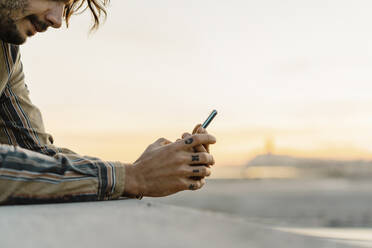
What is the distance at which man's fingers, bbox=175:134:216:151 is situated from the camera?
4.83ft

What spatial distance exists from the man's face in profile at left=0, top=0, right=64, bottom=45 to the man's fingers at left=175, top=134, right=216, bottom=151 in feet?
1.80

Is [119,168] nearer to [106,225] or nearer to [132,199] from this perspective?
[132,199]

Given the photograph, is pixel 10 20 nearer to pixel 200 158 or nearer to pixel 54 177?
pixel 54 177

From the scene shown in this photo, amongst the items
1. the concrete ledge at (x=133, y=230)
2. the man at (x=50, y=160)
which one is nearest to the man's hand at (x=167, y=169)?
the man at (x=50, y=160)

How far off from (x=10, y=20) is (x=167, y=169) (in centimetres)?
67

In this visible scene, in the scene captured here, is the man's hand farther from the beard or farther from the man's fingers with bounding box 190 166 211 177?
the beard

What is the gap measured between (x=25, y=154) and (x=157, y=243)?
56 cm

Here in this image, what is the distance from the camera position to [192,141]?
4.88 ft

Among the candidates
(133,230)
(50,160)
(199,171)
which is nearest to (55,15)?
(50,160)

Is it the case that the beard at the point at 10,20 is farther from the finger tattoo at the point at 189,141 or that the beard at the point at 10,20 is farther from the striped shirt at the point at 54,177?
the finger tattoo at the point at 189,141

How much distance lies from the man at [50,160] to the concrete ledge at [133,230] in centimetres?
16

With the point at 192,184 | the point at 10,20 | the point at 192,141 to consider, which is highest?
the point at 10,20

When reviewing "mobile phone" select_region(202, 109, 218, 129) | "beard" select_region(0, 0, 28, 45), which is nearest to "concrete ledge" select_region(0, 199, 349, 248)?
"mobile phone" select_region(202, 109, 218, 129)

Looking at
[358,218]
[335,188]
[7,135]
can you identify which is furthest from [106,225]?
[335,188]
